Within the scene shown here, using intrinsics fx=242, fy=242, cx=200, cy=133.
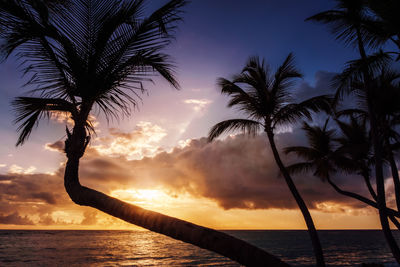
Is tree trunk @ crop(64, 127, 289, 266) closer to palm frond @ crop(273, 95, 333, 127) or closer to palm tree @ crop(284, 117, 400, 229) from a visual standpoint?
palm frond @ crop(273, 95, 333, 127)

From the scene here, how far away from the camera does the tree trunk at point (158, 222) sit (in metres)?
1.64

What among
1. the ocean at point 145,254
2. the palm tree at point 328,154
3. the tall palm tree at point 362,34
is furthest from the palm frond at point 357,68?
the ocean at point 145,254

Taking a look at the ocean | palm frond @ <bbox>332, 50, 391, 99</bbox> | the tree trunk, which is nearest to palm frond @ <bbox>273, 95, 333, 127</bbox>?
palm frond @ <bbox>332, 50, 391, 99</bbox>

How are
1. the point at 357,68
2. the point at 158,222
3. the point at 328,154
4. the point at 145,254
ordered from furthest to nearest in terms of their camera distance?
1. the point at 145,254
2. the point at 328,154
3. the point at 357,68
4. the point at 158,222

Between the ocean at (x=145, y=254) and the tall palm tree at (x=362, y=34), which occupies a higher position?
the tall palm tree at (x=362, y=34)

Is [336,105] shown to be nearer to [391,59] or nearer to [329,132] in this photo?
[391,59]

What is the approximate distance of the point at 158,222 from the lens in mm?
1918

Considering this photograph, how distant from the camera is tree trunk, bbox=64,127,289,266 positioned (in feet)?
5.38

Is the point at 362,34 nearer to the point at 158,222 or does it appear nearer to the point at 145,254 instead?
the point at 158,222

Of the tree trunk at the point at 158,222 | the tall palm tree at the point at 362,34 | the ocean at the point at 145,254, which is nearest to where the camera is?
the tree trunk at the point at 158,222

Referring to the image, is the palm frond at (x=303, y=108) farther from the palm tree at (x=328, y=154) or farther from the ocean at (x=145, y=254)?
the ocean at (x=145, y=254)

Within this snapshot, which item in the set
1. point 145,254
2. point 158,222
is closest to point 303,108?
point 158,222

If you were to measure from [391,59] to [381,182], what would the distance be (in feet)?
10.7

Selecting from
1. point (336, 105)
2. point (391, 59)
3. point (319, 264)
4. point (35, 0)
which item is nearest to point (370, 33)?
point (391, 59)
